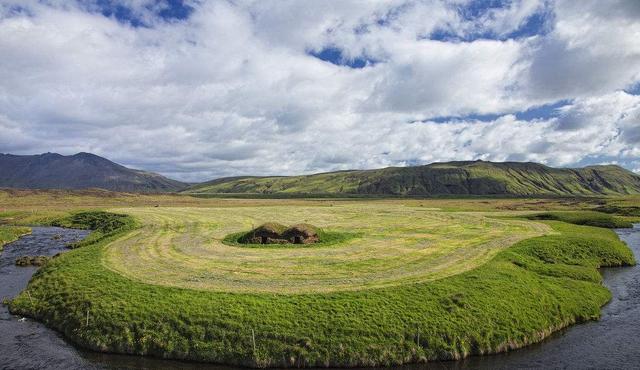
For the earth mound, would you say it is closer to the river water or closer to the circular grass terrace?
the circular grass terrace

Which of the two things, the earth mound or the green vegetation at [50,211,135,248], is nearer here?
the earth mound

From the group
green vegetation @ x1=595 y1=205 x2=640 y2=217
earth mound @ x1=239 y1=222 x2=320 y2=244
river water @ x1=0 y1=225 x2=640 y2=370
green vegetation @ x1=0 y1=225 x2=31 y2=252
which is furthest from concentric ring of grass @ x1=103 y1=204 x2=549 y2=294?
green vegetation @ x1=595 y1=205 x2=640 y2=217

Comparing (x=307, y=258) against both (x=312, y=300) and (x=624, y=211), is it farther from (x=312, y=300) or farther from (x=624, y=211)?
(x=624, y=211)

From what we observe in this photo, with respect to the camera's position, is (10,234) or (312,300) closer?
(312,300)

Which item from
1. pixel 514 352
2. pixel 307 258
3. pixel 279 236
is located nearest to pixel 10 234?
pixel 279 236

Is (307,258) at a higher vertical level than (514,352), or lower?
higher

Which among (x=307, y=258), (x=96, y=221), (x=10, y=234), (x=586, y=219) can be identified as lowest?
(x=10, y=234)

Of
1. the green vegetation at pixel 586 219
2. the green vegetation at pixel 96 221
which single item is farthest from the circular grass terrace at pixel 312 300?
the green vegetation at pixel 586 219
